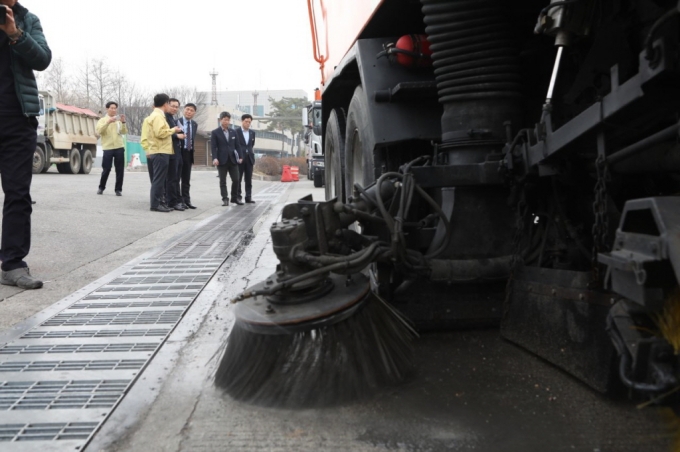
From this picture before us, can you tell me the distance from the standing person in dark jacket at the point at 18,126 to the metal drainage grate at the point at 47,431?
7.41 ft

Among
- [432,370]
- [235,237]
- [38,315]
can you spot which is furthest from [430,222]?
[235,237]

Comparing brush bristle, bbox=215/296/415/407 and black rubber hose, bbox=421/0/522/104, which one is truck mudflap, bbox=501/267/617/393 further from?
black rubber hose, bbox=421/0/522/104

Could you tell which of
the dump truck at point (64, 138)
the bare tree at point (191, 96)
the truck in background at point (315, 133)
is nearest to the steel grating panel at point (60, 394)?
the truck in background at point (315, 133)

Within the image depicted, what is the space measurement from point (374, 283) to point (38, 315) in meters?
2.01

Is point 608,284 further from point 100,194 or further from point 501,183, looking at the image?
point 100,194

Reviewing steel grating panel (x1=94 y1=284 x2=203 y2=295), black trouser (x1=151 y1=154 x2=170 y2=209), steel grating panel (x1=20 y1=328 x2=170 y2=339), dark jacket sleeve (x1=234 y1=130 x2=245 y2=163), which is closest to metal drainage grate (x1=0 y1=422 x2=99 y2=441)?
steel grating panel (x1=20 y1=328 x2=170 y2=339)

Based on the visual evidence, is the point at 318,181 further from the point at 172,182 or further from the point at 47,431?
the point at 47,431

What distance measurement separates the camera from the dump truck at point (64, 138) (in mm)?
21281

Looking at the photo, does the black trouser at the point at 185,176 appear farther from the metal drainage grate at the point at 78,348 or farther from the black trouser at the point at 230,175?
the metal drainage grate at the point at 78,348

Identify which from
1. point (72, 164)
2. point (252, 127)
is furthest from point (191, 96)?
point (72, 164)

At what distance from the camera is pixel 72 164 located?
23375 mm

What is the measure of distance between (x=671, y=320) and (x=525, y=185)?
1.08 m

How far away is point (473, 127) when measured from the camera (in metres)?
2.89

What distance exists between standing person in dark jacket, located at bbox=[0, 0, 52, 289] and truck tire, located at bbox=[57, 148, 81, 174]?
20.6m
